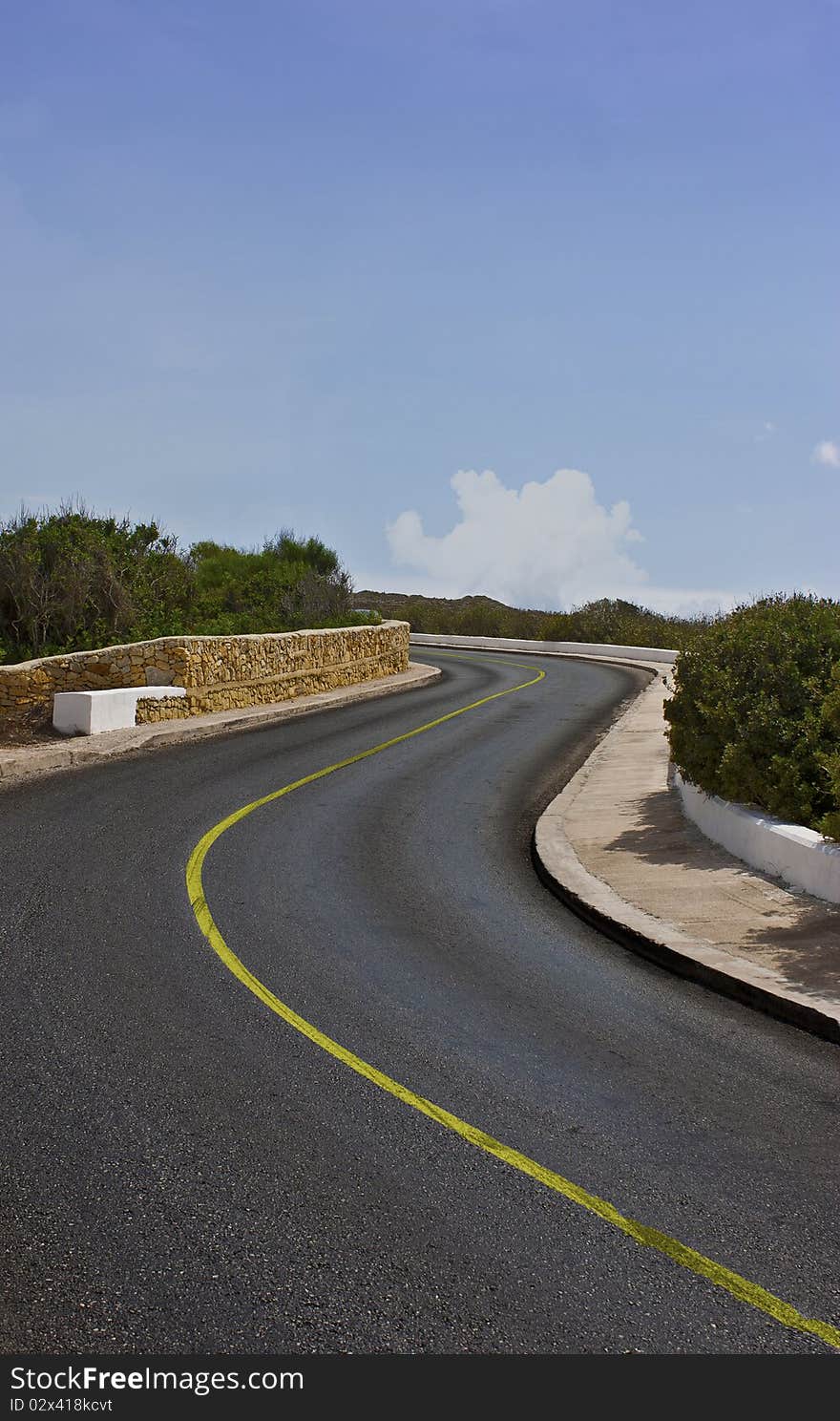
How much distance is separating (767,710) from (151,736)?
10489 millimetres

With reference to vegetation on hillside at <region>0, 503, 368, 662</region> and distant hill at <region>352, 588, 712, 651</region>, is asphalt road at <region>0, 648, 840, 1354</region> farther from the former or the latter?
distant hill at <region>352, 588, 712, 651</region>

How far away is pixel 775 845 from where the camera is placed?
10148 millimetres

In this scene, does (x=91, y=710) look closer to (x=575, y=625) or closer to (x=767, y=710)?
(x=767, y=710)

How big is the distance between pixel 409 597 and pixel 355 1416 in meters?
113

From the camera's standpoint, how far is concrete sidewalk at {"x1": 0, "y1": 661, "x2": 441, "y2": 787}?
15.9 m

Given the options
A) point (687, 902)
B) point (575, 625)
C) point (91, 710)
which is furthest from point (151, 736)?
point (575, 625)

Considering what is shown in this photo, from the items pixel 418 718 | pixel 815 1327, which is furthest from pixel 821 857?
pixel 418 718

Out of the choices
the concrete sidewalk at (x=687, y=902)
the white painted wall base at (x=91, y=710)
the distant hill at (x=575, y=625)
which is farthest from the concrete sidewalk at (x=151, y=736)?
the distant hill at (x=575, y=625)

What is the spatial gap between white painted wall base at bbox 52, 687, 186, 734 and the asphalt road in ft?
26.5

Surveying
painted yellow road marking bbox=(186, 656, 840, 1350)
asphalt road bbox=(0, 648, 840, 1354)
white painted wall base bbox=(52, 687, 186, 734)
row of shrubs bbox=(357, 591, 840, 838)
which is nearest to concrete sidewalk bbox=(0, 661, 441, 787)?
white painted wall base bbox=(52, 687, 186, 734)

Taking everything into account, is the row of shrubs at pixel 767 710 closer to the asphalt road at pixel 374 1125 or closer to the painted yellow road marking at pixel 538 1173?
the asphalt road at pixel 374 1125

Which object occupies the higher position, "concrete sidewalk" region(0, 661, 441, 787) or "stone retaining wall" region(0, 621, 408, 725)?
"stone retaining wall" region(0, 621, 408, 725)

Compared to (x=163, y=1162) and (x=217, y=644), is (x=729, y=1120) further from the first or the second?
(x=217, y=644)

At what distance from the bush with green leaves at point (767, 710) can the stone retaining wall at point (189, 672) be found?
10.9 m
